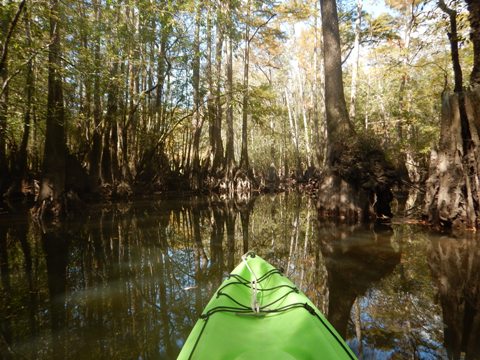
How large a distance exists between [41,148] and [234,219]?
40.2 ft

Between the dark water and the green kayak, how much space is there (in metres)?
0.46

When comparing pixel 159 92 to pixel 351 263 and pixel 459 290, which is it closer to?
pixel 351 263

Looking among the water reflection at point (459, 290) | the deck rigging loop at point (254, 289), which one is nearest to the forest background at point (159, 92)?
the water reflection at point (459, 290)

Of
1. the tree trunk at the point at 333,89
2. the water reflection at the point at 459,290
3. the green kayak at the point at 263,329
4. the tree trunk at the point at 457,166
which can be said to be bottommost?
the water reflection at the point at 459,290

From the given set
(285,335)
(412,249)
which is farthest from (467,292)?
(285,335)

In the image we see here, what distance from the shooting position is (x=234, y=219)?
775 cm

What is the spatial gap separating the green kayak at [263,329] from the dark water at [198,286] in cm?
46

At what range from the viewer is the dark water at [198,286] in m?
2.10

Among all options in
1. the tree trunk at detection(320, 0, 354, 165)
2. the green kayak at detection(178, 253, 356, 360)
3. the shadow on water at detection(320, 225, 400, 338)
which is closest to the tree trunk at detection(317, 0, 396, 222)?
the tree trunk at detection(320, 0, 354, 165)

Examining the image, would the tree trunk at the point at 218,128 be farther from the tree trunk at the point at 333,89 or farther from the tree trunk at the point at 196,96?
the tree trunk at the point at 333,89

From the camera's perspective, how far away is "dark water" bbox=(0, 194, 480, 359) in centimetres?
210

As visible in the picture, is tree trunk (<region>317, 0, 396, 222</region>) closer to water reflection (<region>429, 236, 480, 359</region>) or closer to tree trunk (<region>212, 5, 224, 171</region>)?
water reflection (<region>429, 236, 480, 359</region>)

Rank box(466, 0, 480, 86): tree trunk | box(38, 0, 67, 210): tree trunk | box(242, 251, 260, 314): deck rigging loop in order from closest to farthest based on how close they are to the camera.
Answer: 1. box(242, 251, 260, 314): deck rigging loop
2. box(466, 0, 480, 86): tree trunk
3. box(38, 0, 67, 210): tree trunk

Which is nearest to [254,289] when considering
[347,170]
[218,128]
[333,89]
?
[347,170]
